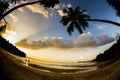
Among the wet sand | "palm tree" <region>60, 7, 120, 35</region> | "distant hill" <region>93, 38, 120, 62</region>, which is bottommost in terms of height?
the wet sand

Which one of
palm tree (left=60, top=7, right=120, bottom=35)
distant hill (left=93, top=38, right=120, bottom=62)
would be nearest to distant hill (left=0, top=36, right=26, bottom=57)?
palm tree (left=60, top=7, right=120, bottom=35)

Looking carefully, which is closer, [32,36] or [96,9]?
[32,36]

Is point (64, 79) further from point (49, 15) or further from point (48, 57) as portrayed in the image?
point (49, 15)

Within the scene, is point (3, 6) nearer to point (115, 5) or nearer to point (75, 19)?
point (75, 19)

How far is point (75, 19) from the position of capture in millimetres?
2229

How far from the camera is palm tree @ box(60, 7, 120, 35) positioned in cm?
217

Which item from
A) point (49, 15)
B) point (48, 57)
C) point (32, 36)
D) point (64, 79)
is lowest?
point (64, 79)

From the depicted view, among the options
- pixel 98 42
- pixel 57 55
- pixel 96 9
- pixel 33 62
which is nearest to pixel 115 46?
pixel 98 42

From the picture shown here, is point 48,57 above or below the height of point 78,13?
below

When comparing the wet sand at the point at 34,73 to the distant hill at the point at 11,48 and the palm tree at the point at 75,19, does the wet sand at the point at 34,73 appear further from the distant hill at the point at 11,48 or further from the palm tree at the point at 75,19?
the palm tree at the point at 75,19

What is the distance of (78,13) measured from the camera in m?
2.20

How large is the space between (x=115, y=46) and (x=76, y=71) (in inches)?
14.8

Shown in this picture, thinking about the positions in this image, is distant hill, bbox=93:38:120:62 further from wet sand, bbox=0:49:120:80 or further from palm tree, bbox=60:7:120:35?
palm tree, bbox=60:7:120:35

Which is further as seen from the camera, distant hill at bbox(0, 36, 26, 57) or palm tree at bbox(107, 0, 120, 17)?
palm tree at bbox(107, 0, 120, 17)
